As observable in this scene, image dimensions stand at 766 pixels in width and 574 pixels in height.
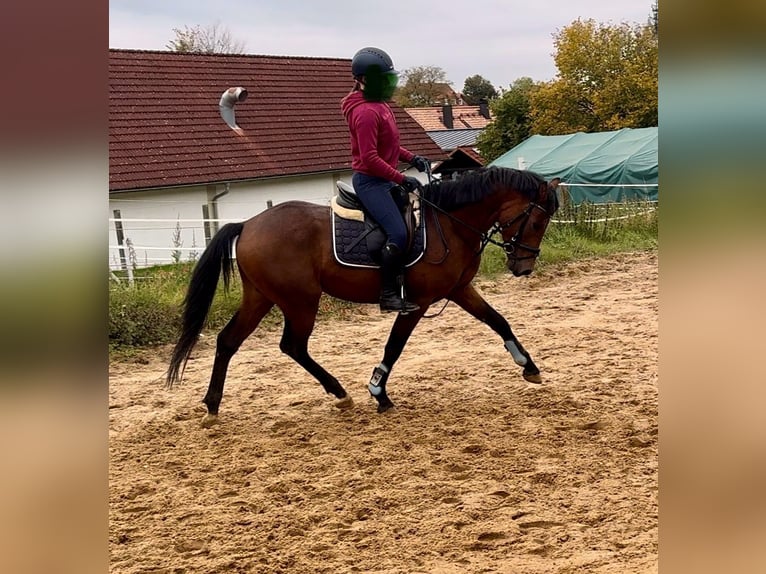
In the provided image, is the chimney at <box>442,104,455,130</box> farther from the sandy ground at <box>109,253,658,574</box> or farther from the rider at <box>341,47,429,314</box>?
the rider at <box>341,47,429,314</box>

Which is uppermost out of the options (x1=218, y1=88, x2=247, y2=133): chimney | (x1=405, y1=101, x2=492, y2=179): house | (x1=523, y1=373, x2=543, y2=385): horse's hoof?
(x1=405, y1=101, x2=492, y2=179): house

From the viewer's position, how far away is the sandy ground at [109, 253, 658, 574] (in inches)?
121

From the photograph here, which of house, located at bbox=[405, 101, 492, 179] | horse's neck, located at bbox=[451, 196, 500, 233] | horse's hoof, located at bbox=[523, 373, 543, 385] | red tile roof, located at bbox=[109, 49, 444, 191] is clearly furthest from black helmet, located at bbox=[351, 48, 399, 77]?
house, located at bbox=[405, 101, 492, 179]

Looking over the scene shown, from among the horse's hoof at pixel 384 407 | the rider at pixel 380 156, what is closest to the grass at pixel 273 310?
the rider at pixel 380 156

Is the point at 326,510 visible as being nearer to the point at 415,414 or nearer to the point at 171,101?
the point at 415,414

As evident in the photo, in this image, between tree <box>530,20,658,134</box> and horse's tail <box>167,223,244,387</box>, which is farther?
tree <box>530,20,658,134</box>

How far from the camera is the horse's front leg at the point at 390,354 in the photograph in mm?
5023

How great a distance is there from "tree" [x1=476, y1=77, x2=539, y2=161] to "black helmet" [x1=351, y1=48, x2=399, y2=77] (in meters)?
23.0

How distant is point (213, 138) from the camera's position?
16.4 meters

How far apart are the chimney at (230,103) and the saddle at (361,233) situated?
462 inches
